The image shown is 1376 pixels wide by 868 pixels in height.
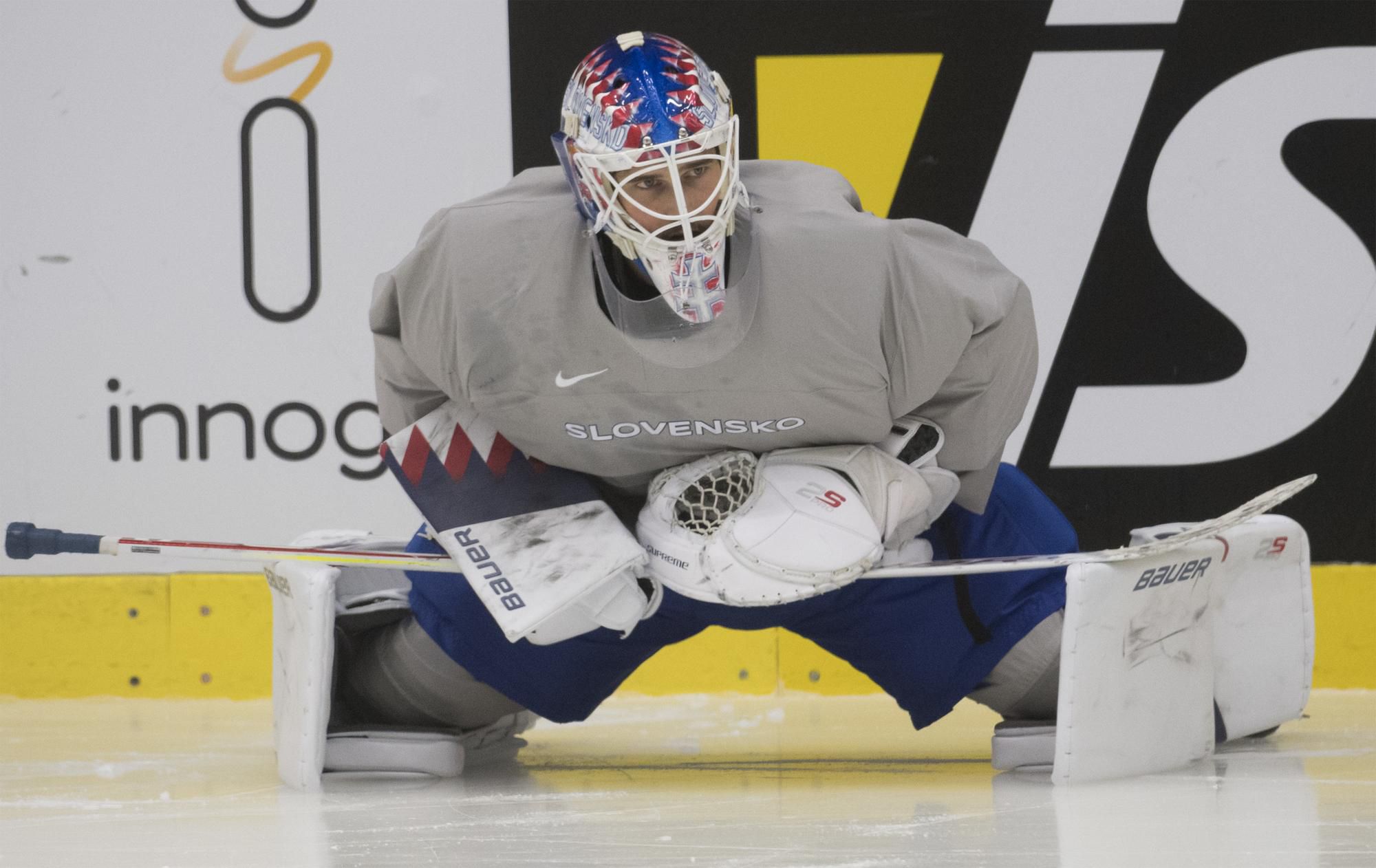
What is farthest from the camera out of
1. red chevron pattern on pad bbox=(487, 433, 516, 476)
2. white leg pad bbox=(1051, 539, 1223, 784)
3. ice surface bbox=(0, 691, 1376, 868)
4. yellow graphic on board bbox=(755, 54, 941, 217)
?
yellow graphic on board bbox=(755, 54, 941, 217)

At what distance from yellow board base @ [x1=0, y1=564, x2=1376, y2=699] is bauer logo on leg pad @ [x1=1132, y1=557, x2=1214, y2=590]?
1.21 m

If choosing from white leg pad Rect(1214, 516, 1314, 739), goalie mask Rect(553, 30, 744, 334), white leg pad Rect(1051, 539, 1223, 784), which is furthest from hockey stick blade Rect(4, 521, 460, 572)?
white leg pad Rect(1214, 516, 1314, 739)

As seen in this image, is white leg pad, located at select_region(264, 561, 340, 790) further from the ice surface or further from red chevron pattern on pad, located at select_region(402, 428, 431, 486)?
red chevron pattern on pad, located at select_region(402, 428, 431, 486)

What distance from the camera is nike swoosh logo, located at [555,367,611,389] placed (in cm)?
199

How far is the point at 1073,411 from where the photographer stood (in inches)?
129

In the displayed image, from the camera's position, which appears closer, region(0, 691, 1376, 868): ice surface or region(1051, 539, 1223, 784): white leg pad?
region(0, 691, 1376, 868): ice surface

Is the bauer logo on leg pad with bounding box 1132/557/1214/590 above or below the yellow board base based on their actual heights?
above

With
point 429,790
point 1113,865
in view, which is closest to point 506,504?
point 429,790

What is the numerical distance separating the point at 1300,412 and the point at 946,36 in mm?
997

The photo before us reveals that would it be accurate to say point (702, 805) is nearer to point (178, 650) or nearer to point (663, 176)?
point (663, 176)

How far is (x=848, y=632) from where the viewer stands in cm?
224

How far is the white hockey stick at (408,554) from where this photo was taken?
206 cm

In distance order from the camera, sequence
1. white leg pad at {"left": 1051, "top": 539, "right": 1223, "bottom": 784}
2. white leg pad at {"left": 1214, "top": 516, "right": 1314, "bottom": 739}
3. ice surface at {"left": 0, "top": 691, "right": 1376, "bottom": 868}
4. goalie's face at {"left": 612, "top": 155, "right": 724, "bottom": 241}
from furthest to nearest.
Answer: white leg pad at {"left": 1214, "top": 516, "right": 1314, "bottom": 739}
white leg pad at {"left": 1051, "top": 539, "right": 1223, "bottom": 784}
goalie's face at {"left": 612, "top": 155, "right": 724, "bottom": 241}
ice surface at {"left": 0, "top": 691, "right": 1376, "bottom": 868}

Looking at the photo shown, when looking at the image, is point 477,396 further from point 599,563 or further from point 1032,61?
point 1032,61
